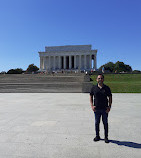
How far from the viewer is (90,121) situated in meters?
5.58

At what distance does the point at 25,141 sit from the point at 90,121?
2682 mm

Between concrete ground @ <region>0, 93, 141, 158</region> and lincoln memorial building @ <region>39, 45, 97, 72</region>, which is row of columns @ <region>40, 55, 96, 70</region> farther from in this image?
concrete ground @ <region>0, 93, 141, 158</region>

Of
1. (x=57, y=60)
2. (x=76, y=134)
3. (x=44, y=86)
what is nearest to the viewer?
(x=76, y=134)

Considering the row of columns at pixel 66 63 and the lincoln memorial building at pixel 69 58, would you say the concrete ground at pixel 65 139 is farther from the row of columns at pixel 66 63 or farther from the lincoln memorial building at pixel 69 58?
the row of columns at pixel 66 63

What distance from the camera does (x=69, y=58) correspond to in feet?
232

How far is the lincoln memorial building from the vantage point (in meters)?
68.9

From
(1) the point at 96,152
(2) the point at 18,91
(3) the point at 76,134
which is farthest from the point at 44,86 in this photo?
(1) the point at 96,152

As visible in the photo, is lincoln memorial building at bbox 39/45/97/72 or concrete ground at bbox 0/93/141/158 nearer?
concrete ground at bbox 0/93/141/158

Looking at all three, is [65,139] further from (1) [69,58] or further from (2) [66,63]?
(2) [66,63]

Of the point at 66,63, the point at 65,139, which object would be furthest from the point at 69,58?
the point at 65,139

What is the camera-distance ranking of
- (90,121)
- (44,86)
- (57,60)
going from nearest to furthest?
1. (90,121)
2. (44,86)
3. (57,60)

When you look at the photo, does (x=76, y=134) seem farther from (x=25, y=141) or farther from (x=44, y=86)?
(x=44, y=86)

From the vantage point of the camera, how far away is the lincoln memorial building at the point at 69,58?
226 feet

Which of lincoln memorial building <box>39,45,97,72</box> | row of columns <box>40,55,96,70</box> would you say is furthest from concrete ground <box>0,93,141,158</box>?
row of columns <box>40,55,96,70</box>
